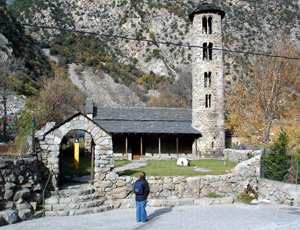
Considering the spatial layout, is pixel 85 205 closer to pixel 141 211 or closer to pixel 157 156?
pixel 141 211

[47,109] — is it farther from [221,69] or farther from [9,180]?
[9,180]

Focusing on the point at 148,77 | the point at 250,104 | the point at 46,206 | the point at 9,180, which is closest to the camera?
the point at 9,180

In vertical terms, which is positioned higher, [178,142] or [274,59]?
[274,59]

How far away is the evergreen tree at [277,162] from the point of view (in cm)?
1533

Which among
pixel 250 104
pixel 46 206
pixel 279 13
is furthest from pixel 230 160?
pixel 279 13

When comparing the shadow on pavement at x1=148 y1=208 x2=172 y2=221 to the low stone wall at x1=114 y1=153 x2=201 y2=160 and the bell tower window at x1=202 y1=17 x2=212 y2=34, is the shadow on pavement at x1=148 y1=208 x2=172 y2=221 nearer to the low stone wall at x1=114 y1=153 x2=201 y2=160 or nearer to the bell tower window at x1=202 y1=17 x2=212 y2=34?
→ the low stone wall at x1=114 y1=153 x2=201 y2=160

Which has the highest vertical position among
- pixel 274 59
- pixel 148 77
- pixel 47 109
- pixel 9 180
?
pixel 148 77

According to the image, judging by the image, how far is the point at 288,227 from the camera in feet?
32.9

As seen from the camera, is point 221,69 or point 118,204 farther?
point 221,69

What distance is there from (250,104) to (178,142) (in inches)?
308

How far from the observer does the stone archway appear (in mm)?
13898

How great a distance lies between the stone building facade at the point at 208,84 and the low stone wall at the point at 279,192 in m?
18.0

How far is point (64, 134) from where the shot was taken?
46.4ft

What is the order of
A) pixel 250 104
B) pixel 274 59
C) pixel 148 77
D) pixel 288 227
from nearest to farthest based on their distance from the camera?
1. pixel 288 227
2. pixel 274 59
3. pixel 250 104
4. pixel 148 77
